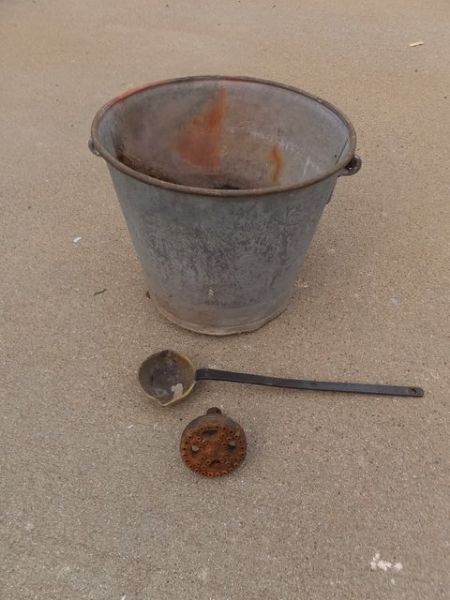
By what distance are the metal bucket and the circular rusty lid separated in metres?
0.51

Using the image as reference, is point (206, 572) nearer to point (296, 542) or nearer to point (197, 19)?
point (296, 542)

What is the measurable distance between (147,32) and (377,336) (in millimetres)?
4065

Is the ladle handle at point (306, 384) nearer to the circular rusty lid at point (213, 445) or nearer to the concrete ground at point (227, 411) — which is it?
the concrete ground at point (227, 411)

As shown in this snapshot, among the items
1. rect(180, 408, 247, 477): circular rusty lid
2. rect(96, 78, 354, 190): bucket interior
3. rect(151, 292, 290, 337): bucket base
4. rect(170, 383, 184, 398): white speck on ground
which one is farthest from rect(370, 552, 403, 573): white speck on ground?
rect(96, 78, 354, 190): bucket interior

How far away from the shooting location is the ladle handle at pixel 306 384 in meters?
1.91

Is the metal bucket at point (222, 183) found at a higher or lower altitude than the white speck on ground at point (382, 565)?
higher

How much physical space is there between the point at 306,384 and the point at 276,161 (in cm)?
100

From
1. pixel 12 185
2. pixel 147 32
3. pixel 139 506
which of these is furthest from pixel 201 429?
pixel 147 32

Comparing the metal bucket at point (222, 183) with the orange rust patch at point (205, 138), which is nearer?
the metal bucket at point (222, 183)

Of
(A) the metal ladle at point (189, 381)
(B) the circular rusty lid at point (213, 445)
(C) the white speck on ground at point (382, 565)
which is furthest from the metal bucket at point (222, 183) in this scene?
(C) the white speck on ground at point (382, 565)

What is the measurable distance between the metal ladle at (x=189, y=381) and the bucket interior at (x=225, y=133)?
2.47 feet

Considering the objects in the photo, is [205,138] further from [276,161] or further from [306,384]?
[306,384]

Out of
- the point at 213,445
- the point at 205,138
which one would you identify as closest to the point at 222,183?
the point at 205,138

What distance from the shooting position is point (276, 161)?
230 cm
